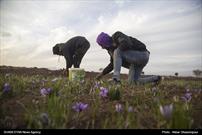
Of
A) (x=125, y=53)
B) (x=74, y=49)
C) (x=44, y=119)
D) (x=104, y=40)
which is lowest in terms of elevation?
(x=44, y=119)

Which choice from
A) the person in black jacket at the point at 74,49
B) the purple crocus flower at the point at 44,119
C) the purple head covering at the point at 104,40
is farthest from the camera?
the person in black jacket at the point at 74,49

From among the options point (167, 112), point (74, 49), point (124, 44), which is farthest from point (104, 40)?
point (167, 112)

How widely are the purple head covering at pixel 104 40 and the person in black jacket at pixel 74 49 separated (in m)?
3.23

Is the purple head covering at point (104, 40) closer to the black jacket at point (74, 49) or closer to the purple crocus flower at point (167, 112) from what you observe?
the black jacket at point (74, 49)

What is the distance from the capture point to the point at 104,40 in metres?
6.04

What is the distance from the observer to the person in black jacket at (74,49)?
9.18 metres

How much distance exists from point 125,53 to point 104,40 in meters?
0.53

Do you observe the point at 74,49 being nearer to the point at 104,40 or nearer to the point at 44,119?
the point at 104,40

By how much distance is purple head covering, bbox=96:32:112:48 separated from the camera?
237 inches

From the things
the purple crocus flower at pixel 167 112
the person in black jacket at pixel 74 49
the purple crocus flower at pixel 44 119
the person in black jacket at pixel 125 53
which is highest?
the person in black jacket at pixel 74 49

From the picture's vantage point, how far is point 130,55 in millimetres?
6207

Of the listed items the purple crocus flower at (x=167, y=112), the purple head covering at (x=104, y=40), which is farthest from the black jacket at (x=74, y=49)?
the purple crocus flower at (x=167, y=112)

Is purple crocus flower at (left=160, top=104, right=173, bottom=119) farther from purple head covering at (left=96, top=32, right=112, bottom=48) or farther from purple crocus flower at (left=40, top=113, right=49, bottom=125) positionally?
purple head covering at (left=96, top=32, right=112, bottom=48)

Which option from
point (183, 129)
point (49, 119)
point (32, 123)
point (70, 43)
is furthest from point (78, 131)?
point (70, 43)
